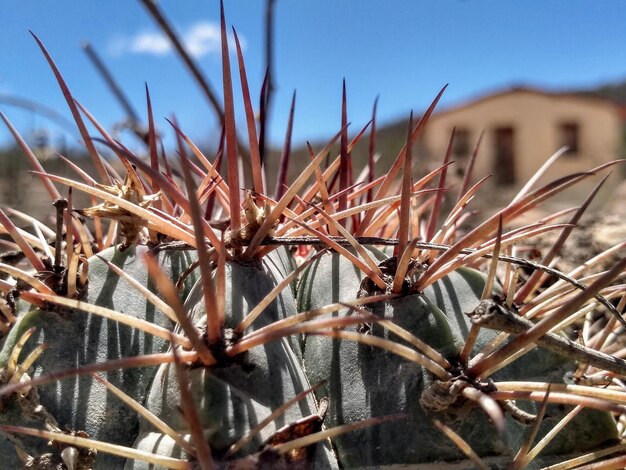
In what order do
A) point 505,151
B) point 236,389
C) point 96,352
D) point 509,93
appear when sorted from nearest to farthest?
point 236,389 < point 96,352 < point 509,93 < point 505,151

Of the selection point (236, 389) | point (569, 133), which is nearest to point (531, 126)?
point (569, 133)

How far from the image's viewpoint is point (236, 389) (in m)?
0.70

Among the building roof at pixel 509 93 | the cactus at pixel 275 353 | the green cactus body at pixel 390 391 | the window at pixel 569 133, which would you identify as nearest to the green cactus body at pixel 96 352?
the cactus at pixel 275 353

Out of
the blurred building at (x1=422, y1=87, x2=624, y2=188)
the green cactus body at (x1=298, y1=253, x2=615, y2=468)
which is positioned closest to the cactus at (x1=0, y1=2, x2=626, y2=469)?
the green cactus body at (x1=298, y1=253, x2=615, y2=468)

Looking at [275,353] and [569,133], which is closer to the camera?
[275,353]

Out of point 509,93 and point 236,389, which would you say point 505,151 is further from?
point 236,389

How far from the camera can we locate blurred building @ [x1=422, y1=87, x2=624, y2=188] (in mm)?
23391

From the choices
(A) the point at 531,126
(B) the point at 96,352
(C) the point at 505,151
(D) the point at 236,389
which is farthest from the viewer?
(C) the point at 505,151

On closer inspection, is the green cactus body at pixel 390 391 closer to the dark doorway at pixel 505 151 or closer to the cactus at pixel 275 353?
the cactus at pixel 275 353

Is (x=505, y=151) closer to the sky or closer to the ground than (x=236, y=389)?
closer to the sky

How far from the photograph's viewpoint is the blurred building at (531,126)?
23.4 meters

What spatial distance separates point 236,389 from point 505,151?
25.0 metres

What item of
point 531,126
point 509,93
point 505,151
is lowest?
point 505,151

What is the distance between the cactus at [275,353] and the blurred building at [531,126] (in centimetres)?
2265
